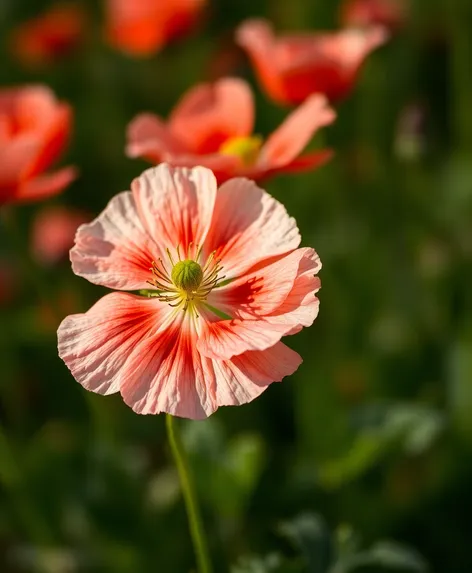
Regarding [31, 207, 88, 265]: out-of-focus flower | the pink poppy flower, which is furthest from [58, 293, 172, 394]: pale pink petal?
[31, 207, 88, 265]: out-of-focus flower

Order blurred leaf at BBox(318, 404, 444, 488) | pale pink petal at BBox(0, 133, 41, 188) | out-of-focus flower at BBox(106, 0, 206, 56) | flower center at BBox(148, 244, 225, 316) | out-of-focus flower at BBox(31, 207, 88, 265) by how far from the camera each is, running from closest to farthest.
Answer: flower center at BBox(148, 244, 225, 316) → pale pink petal at BBox(0, 133, 41, 188) → blurred leaf at BBox(318, 404, 444, 488) → out-of-focus flower at BBox(31, 207, 88, 265) → out-of-focus flower at BBox(106, 0, 206, 56)

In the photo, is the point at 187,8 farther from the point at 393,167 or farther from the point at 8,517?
the point at 8,517

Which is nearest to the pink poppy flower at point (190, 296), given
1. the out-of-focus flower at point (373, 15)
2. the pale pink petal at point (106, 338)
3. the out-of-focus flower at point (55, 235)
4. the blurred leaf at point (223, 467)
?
the pale pink petal at point (106, 338)

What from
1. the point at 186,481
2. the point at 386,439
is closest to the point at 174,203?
the point at 186,481

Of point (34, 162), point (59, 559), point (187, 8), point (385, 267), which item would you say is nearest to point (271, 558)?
point (59, 559)

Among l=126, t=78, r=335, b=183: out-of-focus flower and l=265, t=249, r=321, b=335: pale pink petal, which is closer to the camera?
l=265, t=249, r=321, b=335: pale pink petal

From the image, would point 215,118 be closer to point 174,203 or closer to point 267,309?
point 174,203

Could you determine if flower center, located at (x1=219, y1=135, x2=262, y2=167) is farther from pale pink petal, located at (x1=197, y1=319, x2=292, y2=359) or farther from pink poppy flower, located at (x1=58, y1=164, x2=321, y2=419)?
pale pink petal, located at (x1=197, y1=319, x2=292, y2=359)

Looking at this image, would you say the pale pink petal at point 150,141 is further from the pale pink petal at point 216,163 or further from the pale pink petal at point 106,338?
the pale pink petal at point 106,338
